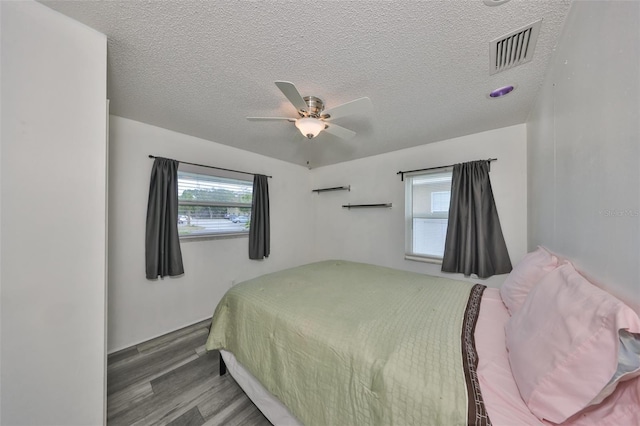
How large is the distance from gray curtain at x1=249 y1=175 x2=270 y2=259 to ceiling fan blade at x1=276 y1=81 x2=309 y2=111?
186cm

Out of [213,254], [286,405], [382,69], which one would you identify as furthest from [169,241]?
[382,69]

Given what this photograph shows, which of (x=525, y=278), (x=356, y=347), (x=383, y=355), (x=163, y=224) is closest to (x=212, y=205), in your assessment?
(x=163, y=224)

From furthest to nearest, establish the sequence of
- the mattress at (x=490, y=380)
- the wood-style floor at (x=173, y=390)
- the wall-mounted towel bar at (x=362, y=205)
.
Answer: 1. the wall-mounted towel bar at (x=362, y=205)
2. the wood-style floor at (x=173, y=390)
3. the mattress at (x=490, y=380)

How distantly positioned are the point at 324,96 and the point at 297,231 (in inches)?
103

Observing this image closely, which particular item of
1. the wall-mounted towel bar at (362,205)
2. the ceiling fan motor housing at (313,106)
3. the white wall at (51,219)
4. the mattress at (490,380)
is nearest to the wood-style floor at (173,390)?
the mattress at (490,380)

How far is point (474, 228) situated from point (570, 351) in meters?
2.05

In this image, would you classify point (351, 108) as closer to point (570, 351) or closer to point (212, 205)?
point (570, 351)

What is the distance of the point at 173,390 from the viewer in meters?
1.64

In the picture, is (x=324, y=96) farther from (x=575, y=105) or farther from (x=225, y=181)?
(x=225, y=181)

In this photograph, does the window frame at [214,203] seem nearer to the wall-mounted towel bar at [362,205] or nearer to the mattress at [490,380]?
the mattress at [490,380]

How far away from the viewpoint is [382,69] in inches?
56.7

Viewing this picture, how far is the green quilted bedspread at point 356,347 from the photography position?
0.81m

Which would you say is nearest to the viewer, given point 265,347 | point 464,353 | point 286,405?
point 464,353

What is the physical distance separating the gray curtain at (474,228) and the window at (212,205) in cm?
280
